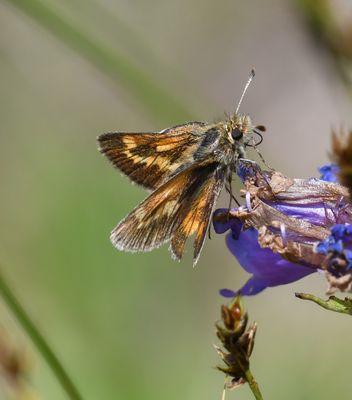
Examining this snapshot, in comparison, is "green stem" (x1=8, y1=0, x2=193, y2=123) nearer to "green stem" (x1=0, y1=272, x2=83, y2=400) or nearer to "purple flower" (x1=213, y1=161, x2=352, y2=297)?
"purple flower" (x1=213, y1=161, x2=352, y2=297)

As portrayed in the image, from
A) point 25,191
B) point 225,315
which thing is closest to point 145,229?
point 225,315

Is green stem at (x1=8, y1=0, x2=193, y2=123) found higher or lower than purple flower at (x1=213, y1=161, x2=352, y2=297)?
higher

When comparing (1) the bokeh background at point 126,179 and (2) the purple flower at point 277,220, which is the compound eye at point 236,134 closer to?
(2) the purple flower at point 277,220

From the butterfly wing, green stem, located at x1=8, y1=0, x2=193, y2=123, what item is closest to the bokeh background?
green stem, located at x1=8, y1=0, x2=193, y2=123

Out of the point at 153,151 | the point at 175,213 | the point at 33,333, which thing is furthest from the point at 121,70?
the point at 33,333

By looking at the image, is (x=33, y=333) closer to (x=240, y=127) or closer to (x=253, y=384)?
(x=253, y=384)

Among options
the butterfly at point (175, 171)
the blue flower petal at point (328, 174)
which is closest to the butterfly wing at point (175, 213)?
the butterfly at point (175, 171)
